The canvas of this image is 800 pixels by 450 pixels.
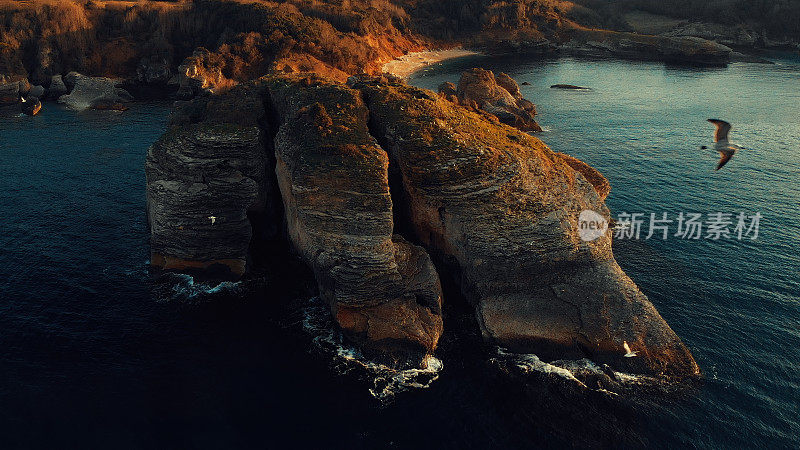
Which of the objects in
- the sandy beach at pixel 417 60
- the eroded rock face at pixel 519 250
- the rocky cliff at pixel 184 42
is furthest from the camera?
the sandy beach at pixel 417 60

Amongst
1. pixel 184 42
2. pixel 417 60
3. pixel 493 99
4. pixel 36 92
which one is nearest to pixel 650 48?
pixel 417 60

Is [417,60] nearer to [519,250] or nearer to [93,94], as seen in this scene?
[93,94]

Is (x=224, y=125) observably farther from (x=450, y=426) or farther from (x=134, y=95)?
(x=134, y=95)

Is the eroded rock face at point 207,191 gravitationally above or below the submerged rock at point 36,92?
below

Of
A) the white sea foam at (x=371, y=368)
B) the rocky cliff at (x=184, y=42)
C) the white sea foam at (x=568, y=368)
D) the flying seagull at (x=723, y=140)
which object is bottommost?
the white sea foam at (x=568, y=368)

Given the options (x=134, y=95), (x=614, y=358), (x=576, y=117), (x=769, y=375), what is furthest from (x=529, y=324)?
(x=134, y=95)

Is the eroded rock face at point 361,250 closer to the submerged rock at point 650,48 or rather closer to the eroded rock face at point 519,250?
the eroded rock face at point 519,250

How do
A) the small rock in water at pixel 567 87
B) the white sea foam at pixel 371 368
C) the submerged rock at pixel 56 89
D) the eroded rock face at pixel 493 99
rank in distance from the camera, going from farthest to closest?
1. the small rock in water at pixel 567 87
2. the submerged rock at pixel 56 89
3. the eroded rock face at pixel 493 99
4. the white sea foam at pixel 371 368

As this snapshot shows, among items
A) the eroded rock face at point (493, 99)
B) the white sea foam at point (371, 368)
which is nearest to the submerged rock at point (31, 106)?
the eroded rock face at point (493, 99)
